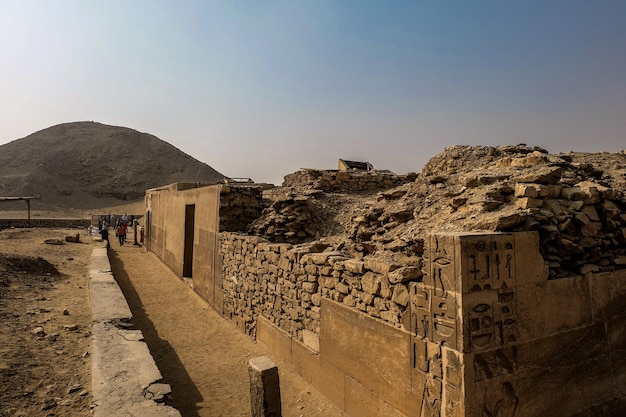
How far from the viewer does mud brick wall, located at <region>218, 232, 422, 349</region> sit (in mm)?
4016

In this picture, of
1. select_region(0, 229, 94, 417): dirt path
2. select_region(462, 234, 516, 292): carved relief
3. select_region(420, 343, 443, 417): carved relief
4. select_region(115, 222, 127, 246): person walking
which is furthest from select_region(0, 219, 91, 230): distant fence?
select_region(462, 234, 516, 292): carved relief

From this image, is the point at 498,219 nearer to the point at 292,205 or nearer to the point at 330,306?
the point at 330,306

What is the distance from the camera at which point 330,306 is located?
4.96 metres

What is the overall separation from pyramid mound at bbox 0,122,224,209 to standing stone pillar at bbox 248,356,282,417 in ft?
167

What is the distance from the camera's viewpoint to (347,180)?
39.2 feet

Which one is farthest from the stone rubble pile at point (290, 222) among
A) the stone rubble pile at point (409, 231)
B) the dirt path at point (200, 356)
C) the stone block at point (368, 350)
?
the stone block at point (368, 350)

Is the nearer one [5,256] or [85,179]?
[5,256]

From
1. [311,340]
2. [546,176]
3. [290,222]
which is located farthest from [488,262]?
[290,222]

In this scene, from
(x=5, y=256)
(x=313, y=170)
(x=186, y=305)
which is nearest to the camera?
(x=186, y=305)

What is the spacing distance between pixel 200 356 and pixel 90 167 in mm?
63039

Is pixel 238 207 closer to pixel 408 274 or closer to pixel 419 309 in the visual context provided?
pixel 408 274

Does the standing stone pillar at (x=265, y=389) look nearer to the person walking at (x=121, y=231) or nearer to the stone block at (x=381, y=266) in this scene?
the stone block at (x=381, y=266)

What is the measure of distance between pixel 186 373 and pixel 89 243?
1569 centimetres

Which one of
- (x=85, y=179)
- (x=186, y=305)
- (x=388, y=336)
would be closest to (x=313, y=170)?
(x=186, y=305)
